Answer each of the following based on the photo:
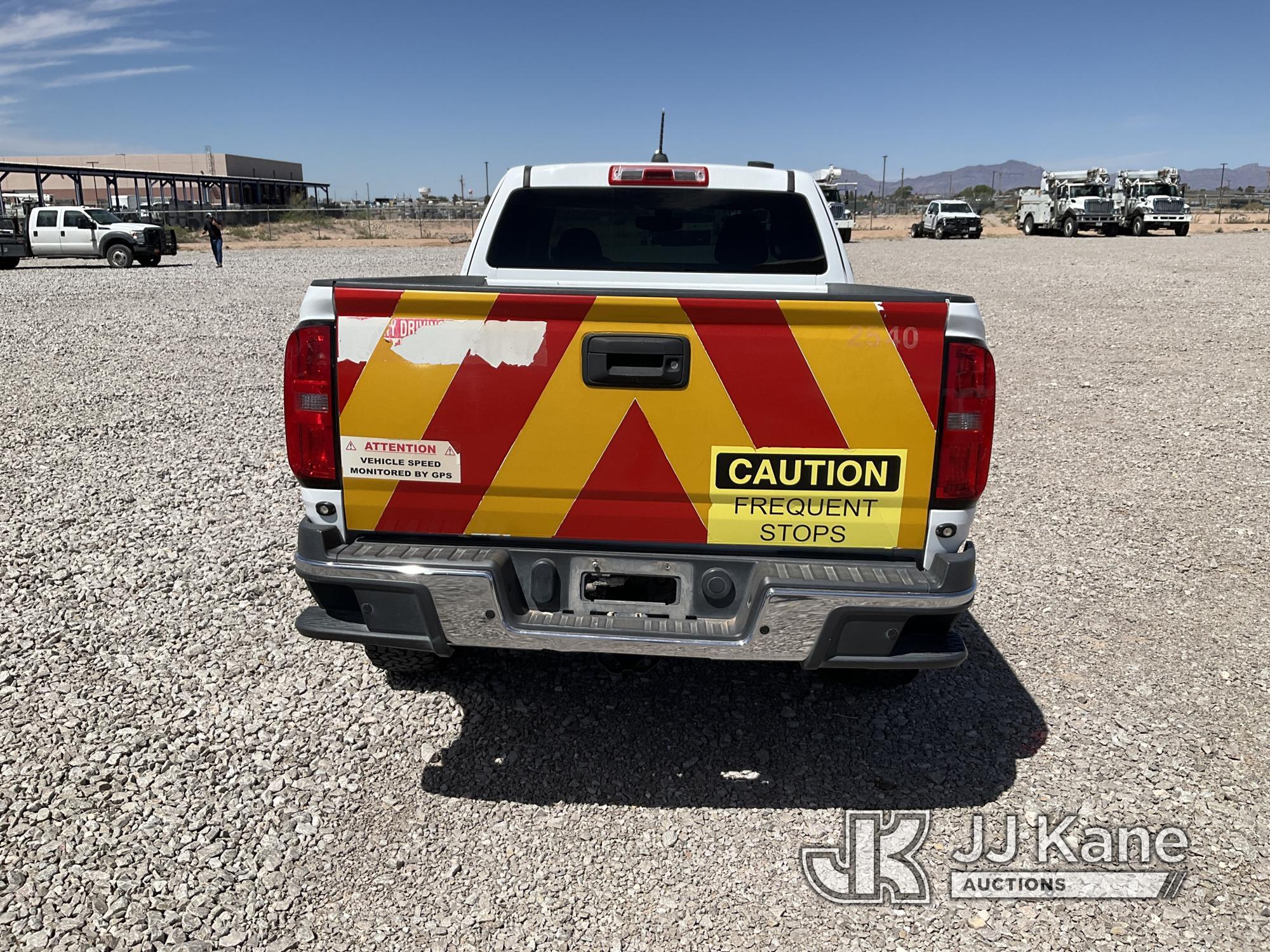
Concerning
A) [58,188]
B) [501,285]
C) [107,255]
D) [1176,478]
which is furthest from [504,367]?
[58,188]

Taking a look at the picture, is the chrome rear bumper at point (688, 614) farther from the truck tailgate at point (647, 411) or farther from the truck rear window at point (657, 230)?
the truck rear window at point (657, 230)

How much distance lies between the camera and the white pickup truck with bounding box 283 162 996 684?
280 centimetres

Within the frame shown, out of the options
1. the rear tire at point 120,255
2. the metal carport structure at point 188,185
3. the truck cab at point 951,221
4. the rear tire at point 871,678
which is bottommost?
the rear tire at point 871,678

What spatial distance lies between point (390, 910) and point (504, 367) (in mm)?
1610

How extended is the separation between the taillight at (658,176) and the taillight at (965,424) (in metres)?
2.01

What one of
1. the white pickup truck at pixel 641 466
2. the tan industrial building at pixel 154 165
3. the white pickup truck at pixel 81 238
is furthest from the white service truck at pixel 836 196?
the tan industrial building at pixel 154 165

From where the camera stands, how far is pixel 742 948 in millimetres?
2600

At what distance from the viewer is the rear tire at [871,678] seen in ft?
12.2

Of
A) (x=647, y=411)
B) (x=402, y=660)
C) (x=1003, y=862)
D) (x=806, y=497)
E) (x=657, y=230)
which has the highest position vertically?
(x=657, y=230)

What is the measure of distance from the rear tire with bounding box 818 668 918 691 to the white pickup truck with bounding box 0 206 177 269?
99.4 ft

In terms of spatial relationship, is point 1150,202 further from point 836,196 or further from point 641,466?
point 641,466

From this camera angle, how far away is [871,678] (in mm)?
3809

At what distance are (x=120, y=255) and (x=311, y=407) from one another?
30.1 meters

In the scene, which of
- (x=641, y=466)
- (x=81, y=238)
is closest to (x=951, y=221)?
(x=81, y=238)
